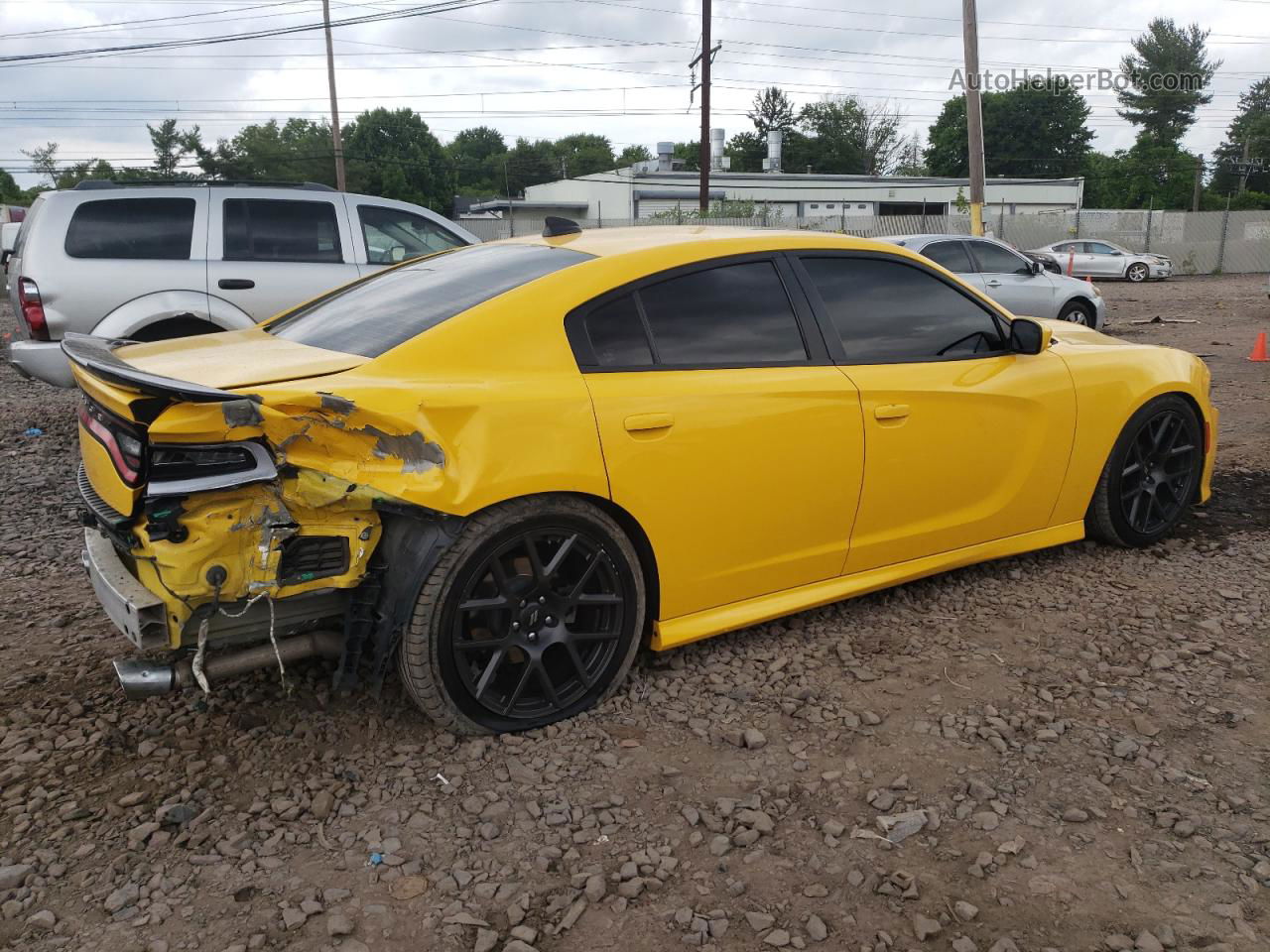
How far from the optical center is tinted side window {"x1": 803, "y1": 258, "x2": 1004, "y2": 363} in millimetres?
3668

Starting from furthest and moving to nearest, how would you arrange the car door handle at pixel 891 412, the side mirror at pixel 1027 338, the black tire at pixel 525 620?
the side mirror at pixel 1027 338
the car door handle at pixel 891 412
the black tire at pixel 525 620

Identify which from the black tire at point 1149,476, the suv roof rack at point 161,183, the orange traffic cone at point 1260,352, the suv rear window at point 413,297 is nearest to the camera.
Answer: the suv rear window at point 413,297

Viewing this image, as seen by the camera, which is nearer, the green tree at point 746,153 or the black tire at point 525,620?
the black tire at point 525,620

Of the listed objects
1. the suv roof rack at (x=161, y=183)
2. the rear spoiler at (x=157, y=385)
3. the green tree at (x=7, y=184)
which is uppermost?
the green tree at (x=7, y=184)

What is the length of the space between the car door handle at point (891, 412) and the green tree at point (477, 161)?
7829 cm

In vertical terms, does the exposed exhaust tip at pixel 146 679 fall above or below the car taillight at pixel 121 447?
below

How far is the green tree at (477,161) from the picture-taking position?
266 feet

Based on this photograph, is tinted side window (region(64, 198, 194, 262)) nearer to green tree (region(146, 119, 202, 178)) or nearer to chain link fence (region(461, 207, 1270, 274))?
chain link fence (region(461, 207, 1270, 274))

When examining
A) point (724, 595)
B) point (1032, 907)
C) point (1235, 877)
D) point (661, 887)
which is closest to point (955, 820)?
point (1032, 907)

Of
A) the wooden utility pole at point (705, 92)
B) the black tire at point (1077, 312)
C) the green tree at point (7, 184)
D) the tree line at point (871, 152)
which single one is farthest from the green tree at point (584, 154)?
the black tire at point (1077, 312)

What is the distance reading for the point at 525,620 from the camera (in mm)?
2967

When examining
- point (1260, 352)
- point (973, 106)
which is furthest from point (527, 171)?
point (1260, 352)

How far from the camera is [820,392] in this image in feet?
11.3

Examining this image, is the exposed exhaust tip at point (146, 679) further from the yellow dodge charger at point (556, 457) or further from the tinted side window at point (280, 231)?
the tinted side window at point (280, 231)
